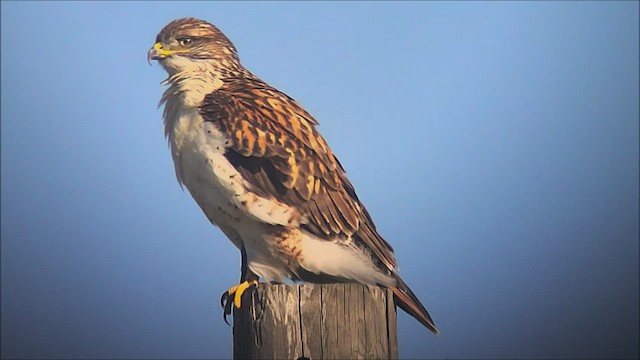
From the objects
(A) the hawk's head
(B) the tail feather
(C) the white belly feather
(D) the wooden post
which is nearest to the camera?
(D) the wooden post

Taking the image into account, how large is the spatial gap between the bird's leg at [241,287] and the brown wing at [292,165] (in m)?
0.30

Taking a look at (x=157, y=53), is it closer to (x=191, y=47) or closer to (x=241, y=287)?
(x=191, y=47)

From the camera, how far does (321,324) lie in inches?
75.9

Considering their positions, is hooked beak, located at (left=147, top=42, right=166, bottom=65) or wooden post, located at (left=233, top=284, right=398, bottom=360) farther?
hooked beak, located at (left=147, top=42, right=166, bottom=65)

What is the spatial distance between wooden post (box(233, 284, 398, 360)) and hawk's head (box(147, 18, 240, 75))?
1.41 meters

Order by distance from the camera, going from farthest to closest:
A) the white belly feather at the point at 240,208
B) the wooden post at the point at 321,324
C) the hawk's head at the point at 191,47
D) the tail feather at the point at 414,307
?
the hawk's head at the point at 191,47, the white belly feather at the point at 240,208, the tail feather at the point at 414,307, the wooden post at the point at 321,324

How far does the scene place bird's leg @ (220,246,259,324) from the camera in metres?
2.61

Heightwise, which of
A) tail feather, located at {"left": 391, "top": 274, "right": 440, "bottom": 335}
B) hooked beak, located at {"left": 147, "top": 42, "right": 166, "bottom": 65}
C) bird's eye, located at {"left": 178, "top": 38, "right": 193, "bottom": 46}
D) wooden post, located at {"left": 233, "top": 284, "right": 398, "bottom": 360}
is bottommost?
wooden post, located at {"left": 233, "top": 284, "right": 398, "bottom": 360}

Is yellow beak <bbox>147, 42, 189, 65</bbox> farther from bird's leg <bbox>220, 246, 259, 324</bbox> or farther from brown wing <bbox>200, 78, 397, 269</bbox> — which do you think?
bird's leg <bbox>220, 246, 259, 324</bbox>

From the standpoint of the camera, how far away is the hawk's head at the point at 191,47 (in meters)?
3.10

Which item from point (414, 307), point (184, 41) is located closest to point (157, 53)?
point (184, 41)

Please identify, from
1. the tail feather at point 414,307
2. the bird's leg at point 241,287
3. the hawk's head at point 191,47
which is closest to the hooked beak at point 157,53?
the hawk's head at point 191,47

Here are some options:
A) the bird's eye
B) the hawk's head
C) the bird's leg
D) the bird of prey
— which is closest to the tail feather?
the bird of prey

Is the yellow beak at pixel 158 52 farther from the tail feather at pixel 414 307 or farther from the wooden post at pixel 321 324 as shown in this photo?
the wooden post at pixel 321 324
